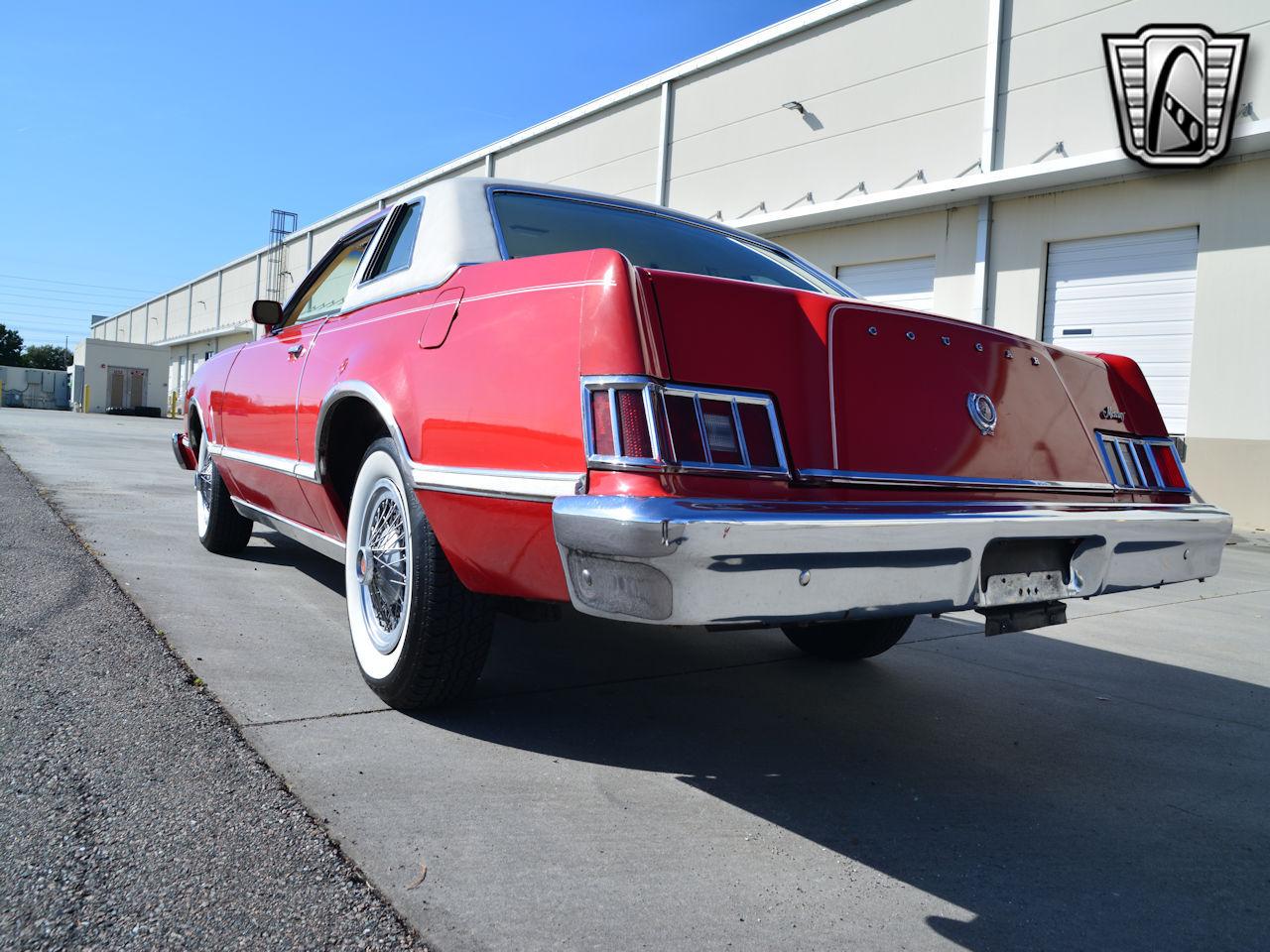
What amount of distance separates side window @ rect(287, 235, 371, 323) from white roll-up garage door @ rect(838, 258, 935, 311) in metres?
11.0

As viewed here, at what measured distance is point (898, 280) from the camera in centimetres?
1443

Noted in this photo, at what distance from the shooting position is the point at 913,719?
3.15 m

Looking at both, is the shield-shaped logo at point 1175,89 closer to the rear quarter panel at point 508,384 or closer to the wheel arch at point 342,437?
the wheel arch at point 342,437

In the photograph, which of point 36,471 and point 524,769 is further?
point 36,471

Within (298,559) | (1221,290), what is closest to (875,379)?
(298,559)

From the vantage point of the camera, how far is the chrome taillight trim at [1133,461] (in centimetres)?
284

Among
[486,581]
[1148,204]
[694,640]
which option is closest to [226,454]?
[694,640]

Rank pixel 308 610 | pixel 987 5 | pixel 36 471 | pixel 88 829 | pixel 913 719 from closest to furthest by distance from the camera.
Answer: pixel 88 829, pixel 913 719, pixel 308 610, pixel 36 471, pixel 987 5

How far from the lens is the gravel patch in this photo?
164 centimetres

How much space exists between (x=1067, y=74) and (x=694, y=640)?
1119 cm

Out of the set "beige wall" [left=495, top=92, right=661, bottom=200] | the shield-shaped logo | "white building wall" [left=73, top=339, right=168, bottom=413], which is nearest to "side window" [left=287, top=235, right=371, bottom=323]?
the shield-shaped logo

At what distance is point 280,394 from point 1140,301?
36.5 ft

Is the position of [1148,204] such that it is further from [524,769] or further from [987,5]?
[524,769]

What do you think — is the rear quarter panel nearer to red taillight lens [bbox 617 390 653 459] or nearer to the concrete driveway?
red taillight lens [bbox 617 390 653 459]
